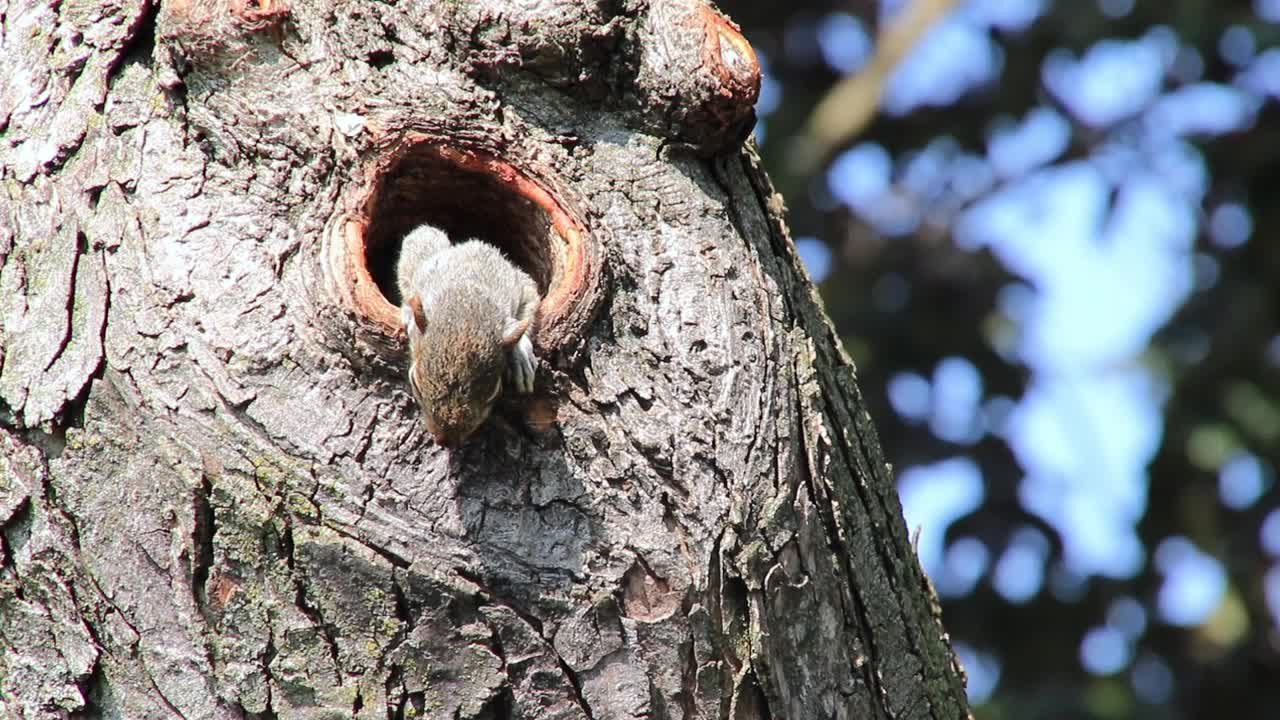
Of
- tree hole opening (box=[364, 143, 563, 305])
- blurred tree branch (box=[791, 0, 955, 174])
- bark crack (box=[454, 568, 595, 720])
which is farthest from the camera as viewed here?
blurred tree branch (box=[791, 0, 955, 174])

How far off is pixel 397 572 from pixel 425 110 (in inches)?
42.8

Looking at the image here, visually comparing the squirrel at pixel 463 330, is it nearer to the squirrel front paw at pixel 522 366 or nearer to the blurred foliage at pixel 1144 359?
the squirrel front paw at pixel 522 366

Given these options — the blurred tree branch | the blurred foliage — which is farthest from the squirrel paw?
the blurred tree branch

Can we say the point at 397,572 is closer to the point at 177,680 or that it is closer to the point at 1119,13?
the point at 177,680

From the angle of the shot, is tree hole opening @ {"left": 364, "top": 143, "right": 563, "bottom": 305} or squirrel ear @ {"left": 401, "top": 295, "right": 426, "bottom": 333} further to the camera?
tree hole opening @ {"left": 364, "top": 143, "right": 563, "bottom": 305}

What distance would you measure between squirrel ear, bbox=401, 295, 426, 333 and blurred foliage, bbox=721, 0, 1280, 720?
4.14 m

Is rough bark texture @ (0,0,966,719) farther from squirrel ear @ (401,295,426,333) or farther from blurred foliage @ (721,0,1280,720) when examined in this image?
blurred foliage @ (721,0,1280,720)

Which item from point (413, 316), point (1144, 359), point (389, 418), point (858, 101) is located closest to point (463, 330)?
point (413, 316)

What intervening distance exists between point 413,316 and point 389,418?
0.86 feet

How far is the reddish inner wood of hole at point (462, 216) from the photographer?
2926 mm

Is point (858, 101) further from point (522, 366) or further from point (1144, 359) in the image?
point (522, 366)

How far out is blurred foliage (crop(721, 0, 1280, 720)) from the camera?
690 centimetres

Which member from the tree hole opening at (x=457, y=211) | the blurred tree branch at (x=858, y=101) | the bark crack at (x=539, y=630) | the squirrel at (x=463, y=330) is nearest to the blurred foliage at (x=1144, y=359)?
the blurred tree branch at (x=858, y=101)

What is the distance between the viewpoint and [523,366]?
2879 millimetres
